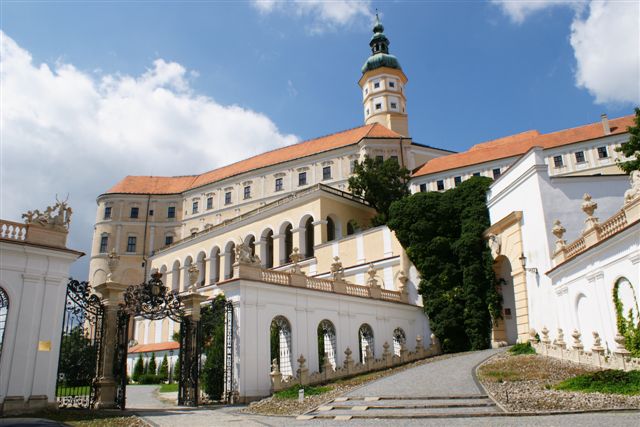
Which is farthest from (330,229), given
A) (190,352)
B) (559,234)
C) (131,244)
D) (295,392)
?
(131,244)

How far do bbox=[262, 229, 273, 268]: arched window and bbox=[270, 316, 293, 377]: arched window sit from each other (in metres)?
28.1

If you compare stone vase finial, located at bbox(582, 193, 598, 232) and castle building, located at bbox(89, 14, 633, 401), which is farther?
castle building, located at bbox(89, 14, 633, 401)

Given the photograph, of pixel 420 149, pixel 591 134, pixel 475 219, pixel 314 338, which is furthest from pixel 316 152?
pixel 314 338

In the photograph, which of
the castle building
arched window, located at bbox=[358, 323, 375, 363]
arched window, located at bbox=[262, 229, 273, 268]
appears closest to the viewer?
the castle building

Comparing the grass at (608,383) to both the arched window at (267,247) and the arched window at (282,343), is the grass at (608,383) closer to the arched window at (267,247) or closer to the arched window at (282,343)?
the arched window at (282,343)

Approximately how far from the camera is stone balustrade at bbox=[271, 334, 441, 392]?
70.9 ft

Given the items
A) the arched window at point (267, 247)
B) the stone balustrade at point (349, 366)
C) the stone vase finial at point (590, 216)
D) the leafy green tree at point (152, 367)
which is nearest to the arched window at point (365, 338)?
the stone balustrade at point (349, 366)

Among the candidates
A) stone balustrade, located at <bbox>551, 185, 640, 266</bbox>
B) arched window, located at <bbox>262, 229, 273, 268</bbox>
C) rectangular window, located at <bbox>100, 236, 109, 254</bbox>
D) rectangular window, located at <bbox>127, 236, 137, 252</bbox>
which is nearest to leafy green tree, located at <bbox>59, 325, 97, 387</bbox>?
stone balustrade, located at <bbox>551, 185, 640, 266</bbox>

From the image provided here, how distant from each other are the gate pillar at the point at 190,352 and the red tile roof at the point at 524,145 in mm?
40012

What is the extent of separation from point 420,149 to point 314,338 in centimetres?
4098

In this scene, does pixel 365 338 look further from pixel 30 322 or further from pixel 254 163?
pixel 254 163

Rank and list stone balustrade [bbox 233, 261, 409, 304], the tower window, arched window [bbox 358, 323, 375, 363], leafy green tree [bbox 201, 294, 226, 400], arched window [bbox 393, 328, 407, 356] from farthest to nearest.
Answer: the tower window → arched window [bbox 393, 328, 407, 356] → arched window [bbox 358, 323, 375, 363] → stone balustrade [bbox 233, 261, 409, 304] → leafy green tree [bbox 201, 294, 226, 400]

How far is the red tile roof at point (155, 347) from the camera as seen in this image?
166 ft

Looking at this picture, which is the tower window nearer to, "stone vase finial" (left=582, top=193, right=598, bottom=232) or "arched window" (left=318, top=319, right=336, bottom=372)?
"arched window" (left=318, top=319, right=336, bottom=372)
